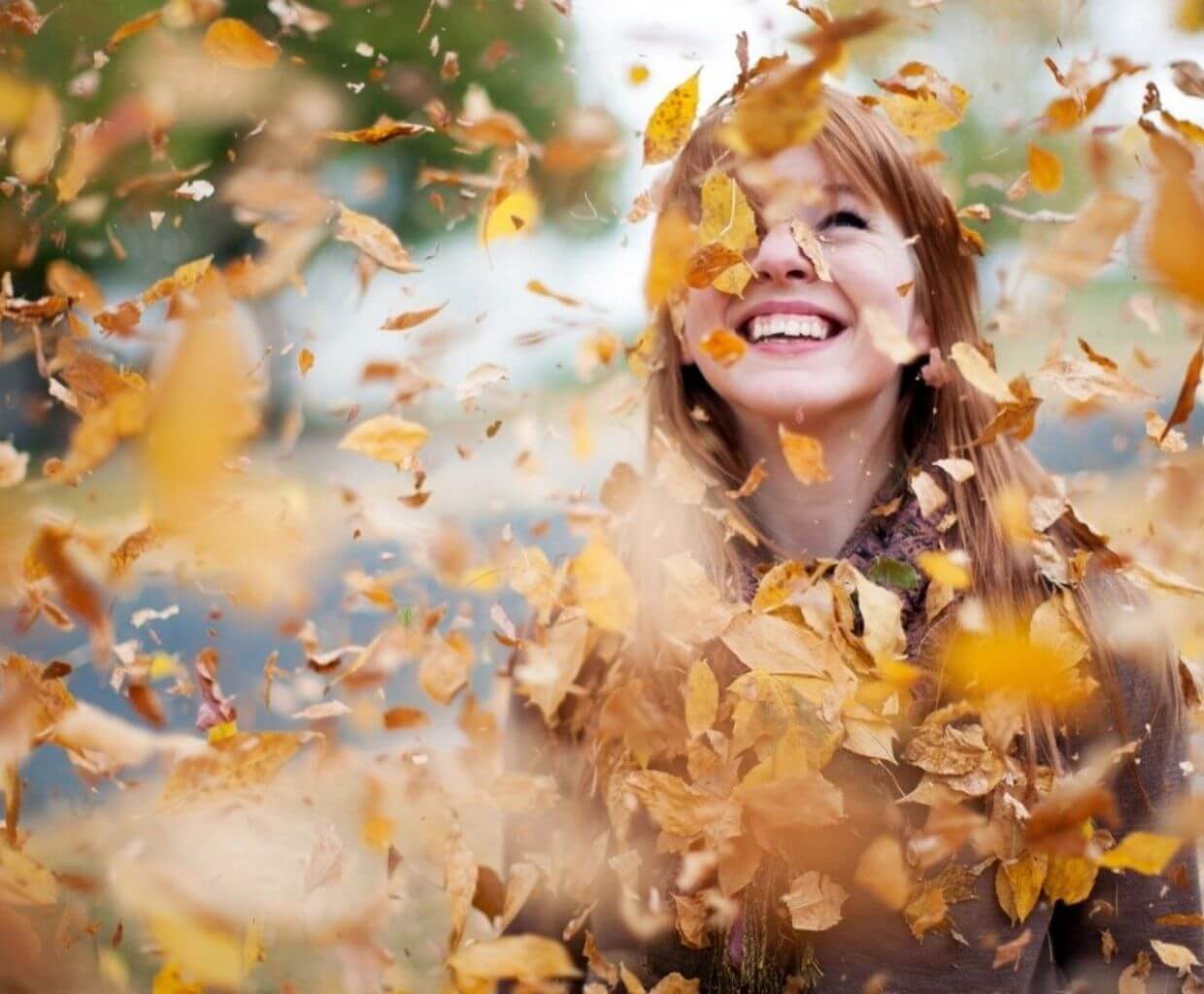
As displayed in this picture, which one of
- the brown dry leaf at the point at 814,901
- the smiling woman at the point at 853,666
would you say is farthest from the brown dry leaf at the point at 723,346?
the brown dry leaf at the point at 814,901

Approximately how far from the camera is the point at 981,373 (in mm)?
952

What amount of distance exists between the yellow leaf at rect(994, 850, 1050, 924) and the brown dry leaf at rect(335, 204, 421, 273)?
73 cm

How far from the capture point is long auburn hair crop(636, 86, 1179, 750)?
1.00m

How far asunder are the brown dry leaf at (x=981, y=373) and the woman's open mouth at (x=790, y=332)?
107 millimetres

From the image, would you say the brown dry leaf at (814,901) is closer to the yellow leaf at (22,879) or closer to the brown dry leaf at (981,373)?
the brown dry leaf at (981,373)

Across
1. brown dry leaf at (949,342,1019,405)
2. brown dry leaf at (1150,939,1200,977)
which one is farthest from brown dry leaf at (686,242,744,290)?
brown dry leaf at (1150,939,1200,977)

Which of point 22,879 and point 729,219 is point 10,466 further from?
point 729,219

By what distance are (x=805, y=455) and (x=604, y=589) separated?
0.73 ft

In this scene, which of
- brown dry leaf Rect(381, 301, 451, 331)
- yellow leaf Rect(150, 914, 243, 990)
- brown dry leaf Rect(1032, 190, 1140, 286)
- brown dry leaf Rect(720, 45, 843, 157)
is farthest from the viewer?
brown dry leaf Rect(381, 301, 451, 331)

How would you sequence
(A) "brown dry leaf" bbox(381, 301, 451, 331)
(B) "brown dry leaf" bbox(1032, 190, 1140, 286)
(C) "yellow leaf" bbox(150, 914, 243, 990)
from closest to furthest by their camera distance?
(B) "brown dry leaf" bbox(1032, 190, 1140, 286)
(C) "yellow leaf" bbox(150, 914, 243, 990)
(A) "brown dry leaf" bbox(381, 301, 451, 331)

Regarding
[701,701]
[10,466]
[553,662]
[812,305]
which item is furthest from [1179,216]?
[10,466]

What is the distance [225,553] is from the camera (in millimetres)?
1055

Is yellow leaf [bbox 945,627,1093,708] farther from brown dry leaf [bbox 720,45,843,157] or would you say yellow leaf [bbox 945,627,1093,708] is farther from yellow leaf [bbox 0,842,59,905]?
yellow leaf [bbox 0,842,59,905]

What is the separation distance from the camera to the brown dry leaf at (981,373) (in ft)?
3.04
